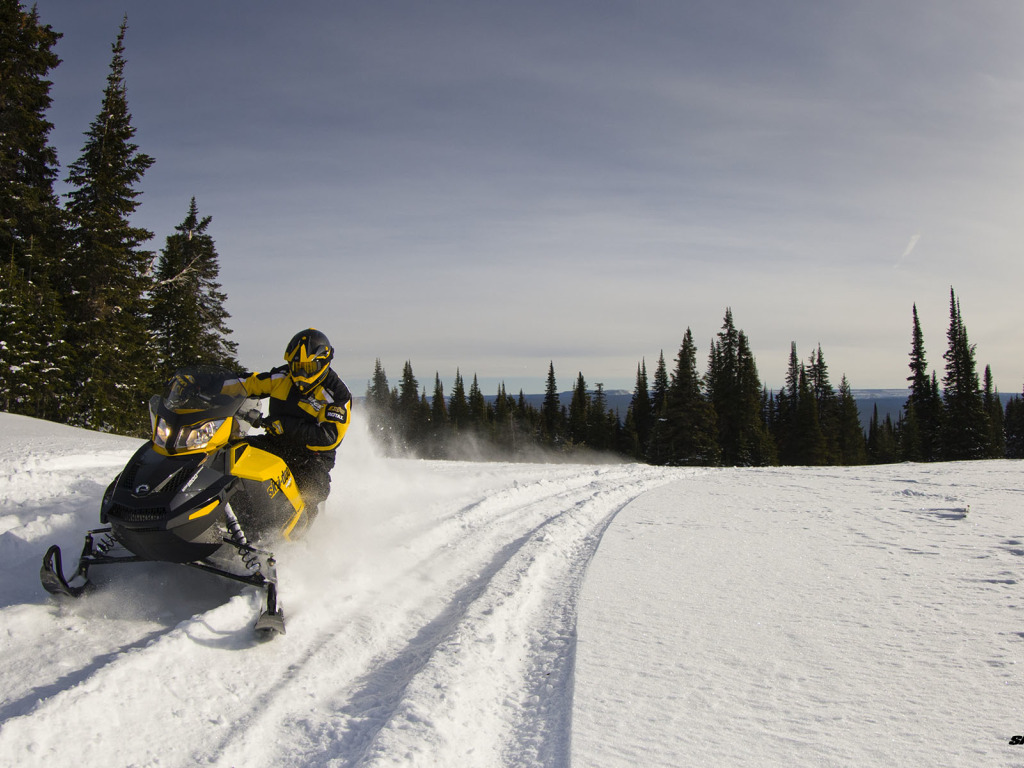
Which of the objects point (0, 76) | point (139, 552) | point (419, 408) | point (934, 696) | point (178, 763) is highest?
point (0, 76)

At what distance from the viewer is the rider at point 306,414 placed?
475cm

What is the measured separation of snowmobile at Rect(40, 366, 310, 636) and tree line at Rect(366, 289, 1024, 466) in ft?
95.1

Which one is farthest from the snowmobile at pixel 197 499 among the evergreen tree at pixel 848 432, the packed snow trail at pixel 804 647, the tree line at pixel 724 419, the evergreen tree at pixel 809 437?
the evergreen tree at pixel 848 432

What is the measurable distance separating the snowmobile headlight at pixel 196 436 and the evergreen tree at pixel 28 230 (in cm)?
1910

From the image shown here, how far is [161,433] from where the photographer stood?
141 inches

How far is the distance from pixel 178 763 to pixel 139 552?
58.1 inches

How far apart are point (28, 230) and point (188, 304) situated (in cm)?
726

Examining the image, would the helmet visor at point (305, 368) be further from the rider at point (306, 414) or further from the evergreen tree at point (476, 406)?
the evergreen tree at point (476, 406)

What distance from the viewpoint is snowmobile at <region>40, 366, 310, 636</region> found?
3.32 meters

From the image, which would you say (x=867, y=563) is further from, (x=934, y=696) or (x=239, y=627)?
(x=239, y=627)

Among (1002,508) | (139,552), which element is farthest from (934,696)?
(1002,508)

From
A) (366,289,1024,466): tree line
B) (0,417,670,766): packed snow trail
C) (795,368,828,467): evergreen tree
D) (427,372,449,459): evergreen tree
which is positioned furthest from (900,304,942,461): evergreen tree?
(0,417,670,766): packed snow trail

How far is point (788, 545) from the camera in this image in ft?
18.6

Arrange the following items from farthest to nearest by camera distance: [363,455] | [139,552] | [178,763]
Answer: [363,455] → [139,552] → [178,763]
